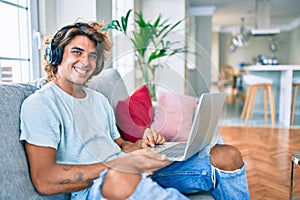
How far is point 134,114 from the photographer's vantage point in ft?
4.68

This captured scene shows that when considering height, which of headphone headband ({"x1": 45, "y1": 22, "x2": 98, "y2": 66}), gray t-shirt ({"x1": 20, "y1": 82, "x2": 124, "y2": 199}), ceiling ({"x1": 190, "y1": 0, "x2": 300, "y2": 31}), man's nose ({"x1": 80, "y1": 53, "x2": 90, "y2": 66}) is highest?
ceiling ({"x1": 190, "y1": 0, "x2": 300, "y2": 31})

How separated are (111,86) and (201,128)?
0.57 metres

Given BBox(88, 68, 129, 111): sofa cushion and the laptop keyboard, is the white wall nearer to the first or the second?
BBox(88, 68, 129, 111): sofa cushion

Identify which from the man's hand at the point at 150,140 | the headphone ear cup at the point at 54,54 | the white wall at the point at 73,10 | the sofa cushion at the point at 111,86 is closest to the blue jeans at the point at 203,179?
the man's hand at the point at 150,140

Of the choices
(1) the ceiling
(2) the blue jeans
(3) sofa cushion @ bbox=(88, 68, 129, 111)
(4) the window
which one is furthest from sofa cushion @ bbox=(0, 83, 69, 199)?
(1) the ceiling

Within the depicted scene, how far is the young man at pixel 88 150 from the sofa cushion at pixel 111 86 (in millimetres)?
61

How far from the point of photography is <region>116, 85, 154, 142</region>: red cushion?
A: 133 centimetres

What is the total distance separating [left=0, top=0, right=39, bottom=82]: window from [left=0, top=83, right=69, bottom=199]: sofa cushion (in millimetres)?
814

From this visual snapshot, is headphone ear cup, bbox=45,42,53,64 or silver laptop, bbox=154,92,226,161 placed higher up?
headphone ear cup, bbox=45,42,53,64

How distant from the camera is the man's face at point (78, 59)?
102 cm

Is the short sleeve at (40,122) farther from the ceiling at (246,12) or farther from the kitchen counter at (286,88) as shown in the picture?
the ceiling at (246,12)

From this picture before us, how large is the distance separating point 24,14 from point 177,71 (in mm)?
1092

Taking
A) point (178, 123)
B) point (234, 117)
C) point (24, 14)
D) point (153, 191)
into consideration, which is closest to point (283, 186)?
point (178, 123)

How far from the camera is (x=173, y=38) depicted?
4.57ft
